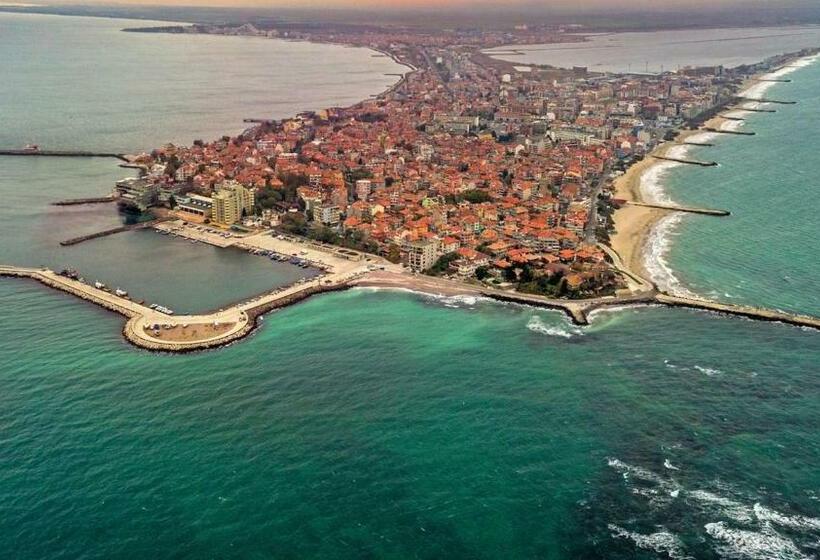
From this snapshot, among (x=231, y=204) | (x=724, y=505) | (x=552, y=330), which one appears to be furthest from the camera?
(x=231, y=204)

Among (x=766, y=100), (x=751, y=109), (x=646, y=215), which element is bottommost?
(x=646, y=215)

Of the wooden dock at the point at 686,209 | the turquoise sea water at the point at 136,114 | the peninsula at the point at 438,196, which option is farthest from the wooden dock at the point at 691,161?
the turquoise sea water at the point at 136,114

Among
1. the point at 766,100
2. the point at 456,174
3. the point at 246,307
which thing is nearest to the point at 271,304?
the point at 246,307

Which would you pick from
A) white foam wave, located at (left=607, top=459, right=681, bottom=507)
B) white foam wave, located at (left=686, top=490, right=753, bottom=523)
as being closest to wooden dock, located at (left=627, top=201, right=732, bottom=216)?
white foam wave, located at (left=607, top=459, right=681, bottom=507)

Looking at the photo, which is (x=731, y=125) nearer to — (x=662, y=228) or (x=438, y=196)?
(x=662, y=228)

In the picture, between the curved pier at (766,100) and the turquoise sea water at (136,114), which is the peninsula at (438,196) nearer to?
the curved pier at (766,100)
